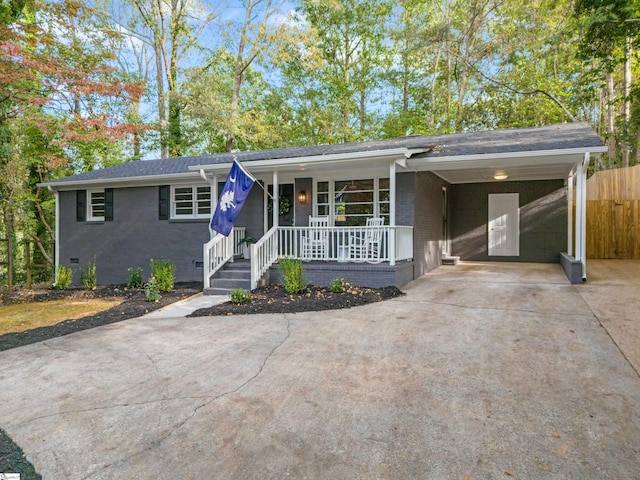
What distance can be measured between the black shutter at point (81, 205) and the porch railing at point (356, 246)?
22.8ft

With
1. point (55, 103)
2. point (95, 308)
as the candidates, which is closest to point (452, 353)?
point (95, 308)

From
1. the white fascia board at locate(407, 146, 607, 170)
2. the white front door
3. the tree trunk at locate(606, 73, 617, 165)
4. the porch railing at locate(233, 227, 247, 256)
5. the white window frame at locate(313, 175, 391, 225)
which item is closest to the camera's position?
the white fascia board at locate(407, 146, 607, 170)

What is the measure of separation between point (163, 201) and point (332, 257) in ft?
17.4

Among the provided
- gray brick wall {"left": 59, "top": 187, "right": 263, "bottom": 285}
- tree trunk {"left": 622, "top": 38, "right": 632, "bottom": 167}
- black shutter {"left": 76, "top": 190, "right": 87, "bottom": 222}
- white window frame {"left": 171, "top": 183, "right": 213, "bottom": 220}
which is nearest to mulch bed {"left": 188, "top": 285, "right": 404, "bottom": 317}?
gray brick wall {"left": 59, "top": 187, "right": 263, "bottom": 285}

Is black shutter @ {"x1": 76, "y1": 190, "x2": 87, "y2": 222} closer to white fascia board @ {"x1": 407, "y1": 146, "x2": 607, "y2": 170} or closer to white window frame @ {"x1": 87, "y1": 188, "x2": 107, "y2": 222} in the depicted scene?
white window frame @ {"x1": 87, "y1": 188, "x2": 107, "y2": 222}

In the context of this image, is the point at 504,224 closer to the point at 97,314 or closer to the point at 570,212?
the point at 570,212

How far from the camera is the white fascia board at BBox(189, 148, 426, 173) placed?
785cm

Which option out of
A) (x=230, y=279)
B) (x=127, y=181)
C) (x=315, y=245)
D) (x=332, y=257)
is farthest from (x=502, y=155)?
(x=127, y=181)

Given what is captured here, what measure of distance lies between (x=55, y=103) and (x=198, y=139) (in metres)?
14.2

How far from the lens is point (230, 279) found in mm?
8781

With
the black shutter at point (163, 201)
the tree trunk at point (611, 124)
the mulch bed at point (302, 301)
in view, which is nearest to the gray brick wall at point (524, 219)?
the mulch bed at point (302, 301)

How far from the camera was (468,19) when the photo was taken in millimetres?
19875

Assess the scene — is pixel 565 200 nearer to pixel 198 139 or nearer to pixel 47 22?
pixel 47 22

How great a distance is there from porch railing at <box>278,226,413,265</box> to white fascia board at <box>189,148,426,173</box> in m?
1.42
